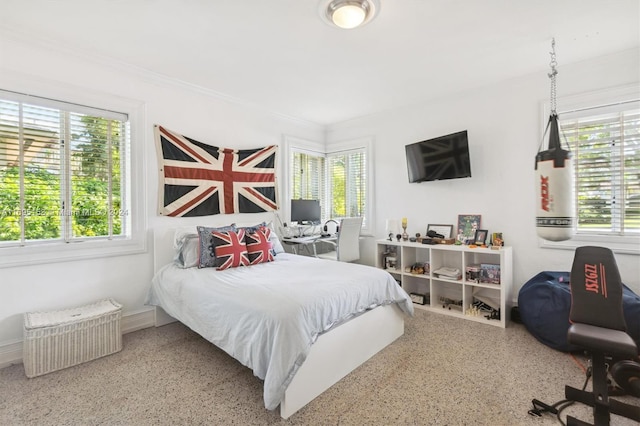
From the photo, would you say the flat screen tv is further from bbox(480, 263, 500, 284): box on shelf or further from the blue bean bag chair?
the blue bean bag chair

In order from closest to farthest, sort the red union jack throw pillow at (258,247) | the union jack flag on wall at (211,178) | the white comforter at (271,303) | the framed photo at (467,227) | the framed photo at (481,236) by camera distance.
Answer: the white comforter at (271,303) < the red union jack throw pillow at (258,247) < the union jack flag on wall at (211,178) < the framed photo at (481,236) < the framed photo at (467,227)

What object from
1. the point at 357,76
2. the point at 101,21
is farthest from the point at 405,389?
the point at 101,21

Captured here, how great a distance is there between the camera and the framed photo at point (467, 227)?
136 inches

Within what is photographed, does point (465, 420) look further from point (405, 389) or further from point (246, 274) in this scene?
point (246, 274)

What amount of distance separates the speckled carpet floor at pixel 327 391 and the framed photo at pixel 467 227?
118cm

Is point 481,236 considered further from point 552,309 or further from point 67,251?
point 67,251

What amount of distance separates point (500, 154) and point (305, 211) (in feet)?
8.45

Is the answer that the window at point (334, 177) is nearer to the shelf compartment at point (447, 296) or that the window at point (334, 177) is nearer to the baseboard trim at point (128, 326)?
the shelf compartment at point (447, 296)

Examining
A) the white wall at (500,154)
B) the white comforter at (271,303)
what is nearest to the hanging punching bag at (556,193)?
the white comforter at (271,303)

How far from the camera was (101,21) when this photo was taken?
219cm

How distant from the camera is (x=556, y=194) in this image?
154 centimetres

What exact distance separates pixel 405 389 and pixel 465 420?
383 mm

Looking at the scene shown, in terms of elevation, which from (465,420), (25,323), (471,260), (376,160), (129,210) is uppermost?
(376,160)

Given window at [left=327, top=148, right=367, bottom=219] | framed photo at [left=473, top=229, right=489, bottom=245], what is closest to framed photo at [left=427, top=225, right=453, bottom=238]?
framed photo at [left=473, top=229, right=489, bottom=245]
